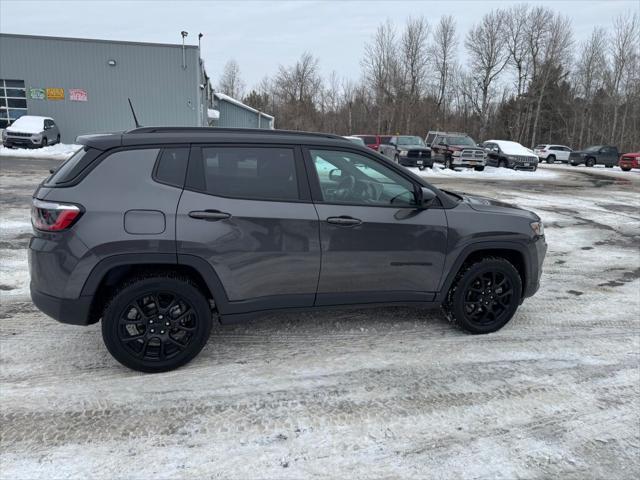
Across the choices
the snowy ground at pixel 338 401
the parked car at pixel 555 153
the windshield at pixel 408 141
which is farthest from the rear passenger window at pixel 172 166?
the parked car at pixel 555 153

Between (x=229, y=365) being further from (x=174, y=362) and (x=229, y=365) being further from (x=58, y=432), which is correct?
(x=58, y=432)

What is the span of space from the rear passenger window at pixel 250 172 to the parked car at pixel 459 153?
23.3 m

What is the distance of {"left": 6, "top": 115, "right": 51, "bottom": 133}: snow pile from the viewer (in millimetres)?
24266

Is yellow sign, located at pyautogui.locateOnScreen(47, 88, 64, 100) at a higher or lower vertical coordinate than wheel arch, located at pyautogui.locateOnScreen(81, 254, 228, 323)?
higher

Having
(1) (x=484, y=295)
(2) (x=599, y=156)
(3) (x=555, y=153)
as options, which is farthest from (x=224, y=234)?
(3) (x=555, y=153)

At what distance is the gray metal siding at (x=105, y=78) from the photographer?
27188mm

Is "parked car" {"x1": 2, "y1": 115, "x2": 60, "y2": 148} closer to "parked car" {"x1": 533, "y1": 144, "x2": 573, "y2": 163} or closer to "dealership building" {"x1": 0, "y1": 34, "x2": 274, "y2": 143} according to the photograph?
"dealership building" {"x1": 0, "y1": 34, "x2": 274, "y2": 143}

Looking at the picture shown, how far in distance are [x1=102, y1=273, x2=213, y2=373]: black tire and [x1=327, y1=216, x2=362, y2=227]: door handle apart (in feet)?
3.73

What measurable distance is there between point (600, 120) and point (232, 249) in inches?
2540

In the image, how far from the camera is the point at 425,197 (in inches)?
151

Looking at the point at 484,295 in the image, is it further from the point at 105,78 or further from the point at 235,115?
the point at 235,115

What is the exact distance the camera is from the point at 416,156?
2377 cm

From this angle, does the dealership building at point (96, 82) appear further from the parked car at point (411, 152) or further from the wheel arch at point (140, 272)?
the wheel arch at point (140, 272)

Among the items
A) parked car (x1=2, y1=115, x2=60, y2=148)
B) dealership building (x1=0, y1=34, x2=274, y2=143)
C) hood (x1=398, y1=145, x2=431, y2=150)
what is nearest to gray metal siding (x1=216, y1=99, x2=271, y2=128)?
dealership building (x1=0, y1=34, x2=274, y2=143)
